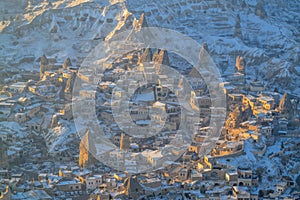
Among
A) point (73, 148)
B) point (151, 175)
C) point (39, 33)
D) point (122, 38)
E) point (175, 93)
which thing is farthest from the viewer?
point (39, 33)

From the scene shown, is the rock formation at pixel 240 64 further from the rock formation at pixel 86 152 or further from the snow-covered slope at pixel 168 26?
the rock formation at pixel 86 152

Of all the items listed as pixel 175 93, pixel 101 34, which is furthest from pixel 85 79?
pixel 101 34

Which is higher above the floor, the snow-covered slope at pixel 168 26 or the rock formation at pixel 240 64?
the snow-covered slope at pixel 168 26

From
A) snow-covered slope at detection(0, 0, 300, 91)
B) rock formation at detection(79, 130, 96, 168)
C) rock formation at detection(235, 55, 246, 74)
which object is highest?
snow-covered slope at detection(0, 0, 300, 91)

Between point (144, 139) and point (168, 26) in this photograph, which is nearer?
point (144, 139)

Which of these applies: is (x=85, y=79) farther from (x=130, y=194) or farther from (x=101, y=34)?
(x=130, y=194)

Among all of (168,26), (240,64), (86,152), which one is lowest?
(86,152)

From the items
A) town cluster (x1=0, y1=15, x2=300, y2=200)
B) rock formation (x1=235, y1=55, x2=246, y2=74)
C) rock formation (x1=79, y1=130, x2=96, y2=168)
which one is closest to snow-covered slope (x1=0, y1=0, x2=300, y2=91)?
rock formation (x1=235, y1=55, x2=246, y2=74)

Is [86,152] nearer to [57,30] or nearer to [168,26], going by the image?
[168,26]

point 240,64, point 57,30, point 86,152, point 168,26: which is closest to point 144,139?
point 86,152

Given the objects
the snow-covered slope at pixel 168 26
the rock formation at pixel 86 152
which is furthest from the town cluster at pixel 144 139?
the snow-covered slope at pixel 168 26

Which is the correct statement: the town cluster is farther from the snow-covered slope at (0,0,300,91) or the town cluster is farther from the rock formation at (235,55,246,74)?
the snow-covered slope at (0,0,300,91)
